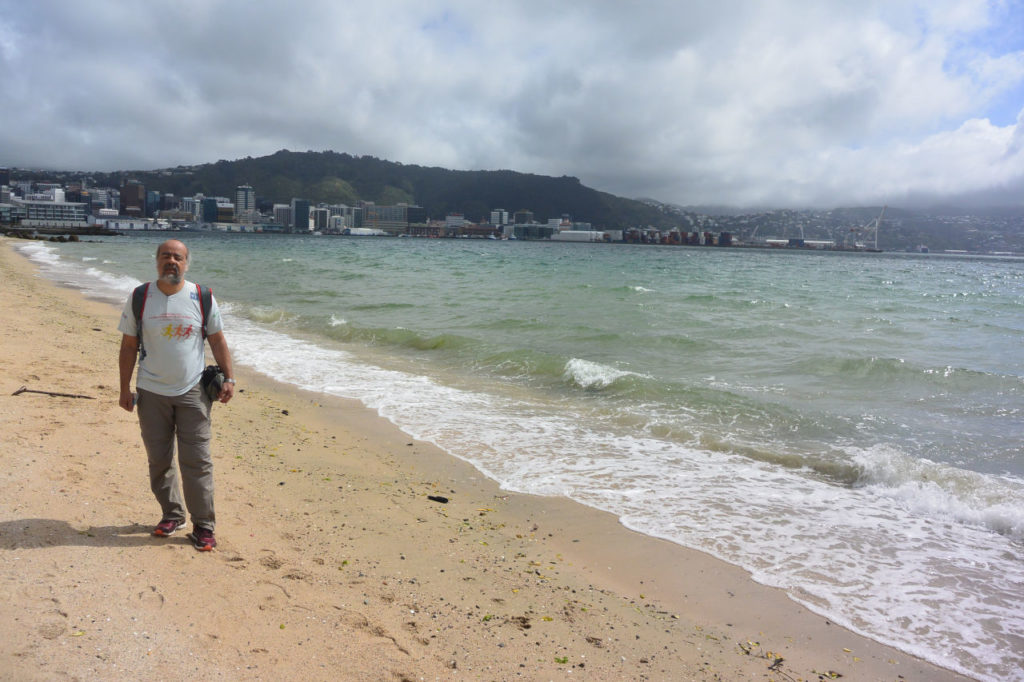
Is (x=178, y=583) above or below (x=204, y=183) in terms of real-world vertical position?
below

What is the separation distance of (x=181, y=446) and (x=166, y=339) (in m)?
0.68

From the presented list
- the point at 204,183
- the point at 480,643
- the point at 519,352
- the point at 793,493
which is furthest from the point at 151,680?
the point at 204,183

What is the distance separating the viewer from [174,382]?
146 inches

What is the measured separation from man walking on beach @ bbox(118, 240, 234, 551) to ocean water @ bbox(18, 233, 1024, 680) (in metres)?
2.84

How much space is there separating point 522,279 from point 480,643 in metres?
34.1

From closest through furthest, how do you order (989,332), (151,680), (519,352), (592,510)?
(151,680) → (592,510) → (519,352) → (989,332)

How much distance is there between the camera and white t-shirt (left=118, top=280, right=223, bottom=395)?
367cm

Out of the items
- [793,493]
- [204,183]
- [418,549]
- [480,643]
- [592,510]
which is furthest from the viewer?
[204,183]

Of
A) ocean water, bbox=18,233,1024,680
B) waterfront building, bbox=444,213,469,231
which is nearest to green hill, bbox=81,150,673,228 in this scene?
waterfront building, bbox=444,213,469,231

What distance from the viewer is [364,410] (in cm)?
828

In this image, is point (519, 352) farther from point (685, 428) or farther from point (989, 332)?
point (989, 332)

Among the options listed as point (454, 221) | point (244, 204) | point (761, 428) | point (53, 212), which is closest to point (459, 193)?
point (454, 221)

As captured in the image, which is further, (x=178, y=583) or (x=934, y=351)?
(x=934, y=351)

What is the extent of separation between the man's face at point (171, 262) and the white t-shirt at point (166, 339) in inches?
3.9
